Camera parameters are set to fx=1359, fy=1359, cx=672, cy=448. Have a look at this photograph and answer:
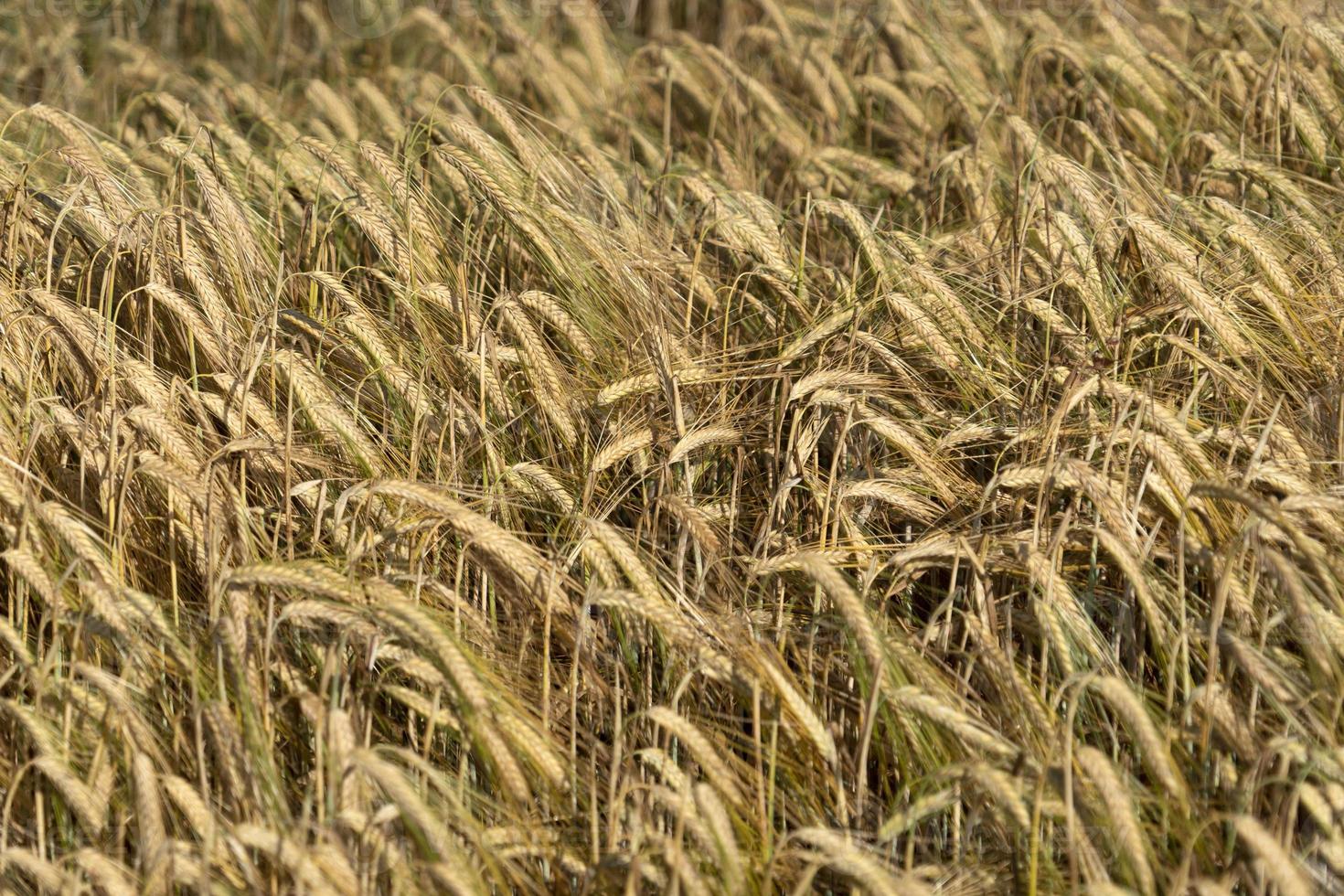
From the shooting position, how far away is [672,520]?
8.52ft

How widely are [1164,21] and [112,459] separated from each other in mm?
4388

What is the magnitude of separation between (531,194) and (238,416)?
920 millimetres

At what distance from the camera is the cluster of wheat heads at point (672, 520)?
197 cm

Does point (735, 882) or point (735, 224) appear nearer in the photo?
point (735, 882)

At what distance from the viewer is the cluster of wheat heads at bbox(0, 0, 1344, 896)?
6.46 feet

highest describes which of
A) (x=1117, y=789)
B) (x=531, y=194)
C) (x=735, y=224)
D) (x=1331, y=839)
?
(x=531, y=194)

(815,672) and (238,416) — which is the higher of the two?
(238,416)

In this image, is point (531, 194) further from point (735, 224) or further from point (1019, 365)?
point (1019, 365)

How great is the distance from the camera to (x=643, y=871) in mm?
1892

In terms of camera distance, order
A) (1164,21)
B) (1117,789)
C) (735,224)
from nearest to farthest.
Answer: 1. (1117,789)
2. (735,224)
3. (1164,21)

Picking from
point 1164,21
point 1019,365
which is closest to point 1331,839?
point 1019,365

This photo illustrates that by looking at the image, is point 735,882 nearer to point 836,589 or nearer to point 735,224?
point 836,589

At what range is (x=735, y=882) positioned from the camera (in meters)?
1.83

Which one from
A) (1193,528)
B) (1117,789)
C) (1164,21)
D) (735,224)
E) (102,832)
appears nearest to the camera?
(1117,789)
